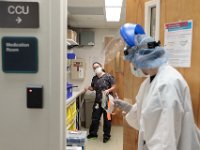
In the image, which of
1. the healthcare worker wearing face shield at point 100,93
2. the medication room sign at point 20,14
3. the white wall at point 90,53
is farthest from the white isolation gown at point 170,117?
the white wall at point 90,53

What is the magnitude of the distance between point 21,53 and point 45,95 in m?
→ 0.26

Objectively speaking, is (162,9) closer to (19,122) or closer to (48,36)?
(48,36)

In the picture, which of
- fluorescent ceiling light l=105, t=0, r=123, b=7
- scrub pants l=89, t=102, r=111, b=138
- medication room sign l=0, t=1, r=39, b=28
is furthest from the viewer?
scrub pants l=89, t=102, r=111, b=138

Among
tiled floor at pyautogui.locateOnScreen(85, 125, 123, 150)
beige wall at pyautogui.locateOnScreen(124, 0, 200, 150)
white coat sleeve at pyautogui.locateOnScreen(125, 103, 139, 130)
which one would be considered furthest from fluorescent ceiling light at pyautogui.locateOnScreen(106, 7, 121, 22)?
white coat sleeve at pyautogui.locateOnScreen(125, 103, 139, 130)

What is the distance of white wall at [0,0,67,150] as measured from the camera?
133 cm

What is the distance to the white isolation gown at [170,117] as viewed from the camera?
1.44 metres

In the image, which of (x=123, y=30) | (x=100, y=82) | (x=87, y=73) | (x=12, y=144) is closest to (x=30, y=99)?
(x=12, y=144)

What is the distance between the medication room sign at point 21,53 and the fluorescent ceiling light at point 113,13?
10.7ft

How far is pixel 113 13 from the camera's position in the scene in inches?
191

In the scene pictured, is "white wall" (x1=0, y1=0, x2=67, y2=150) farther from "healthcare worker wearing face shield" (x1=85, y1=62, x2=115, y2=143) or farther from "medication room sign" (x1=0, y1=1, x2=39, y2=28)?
"healthcare worker wearing face shield" (x1=85, y1=62, x2=115, y2=143)

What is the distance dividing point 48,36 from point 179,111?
863 millimetres

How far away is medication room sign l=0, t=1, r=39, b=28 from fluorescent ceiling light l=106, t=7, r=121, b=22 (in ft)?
10.5

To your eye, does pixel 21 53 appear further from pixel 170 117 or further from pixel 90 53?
pixel 90 53

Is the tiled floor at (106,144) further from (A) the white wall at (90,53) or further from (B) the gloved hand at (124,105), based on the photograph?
(B) the gloved hand at (124,105)
